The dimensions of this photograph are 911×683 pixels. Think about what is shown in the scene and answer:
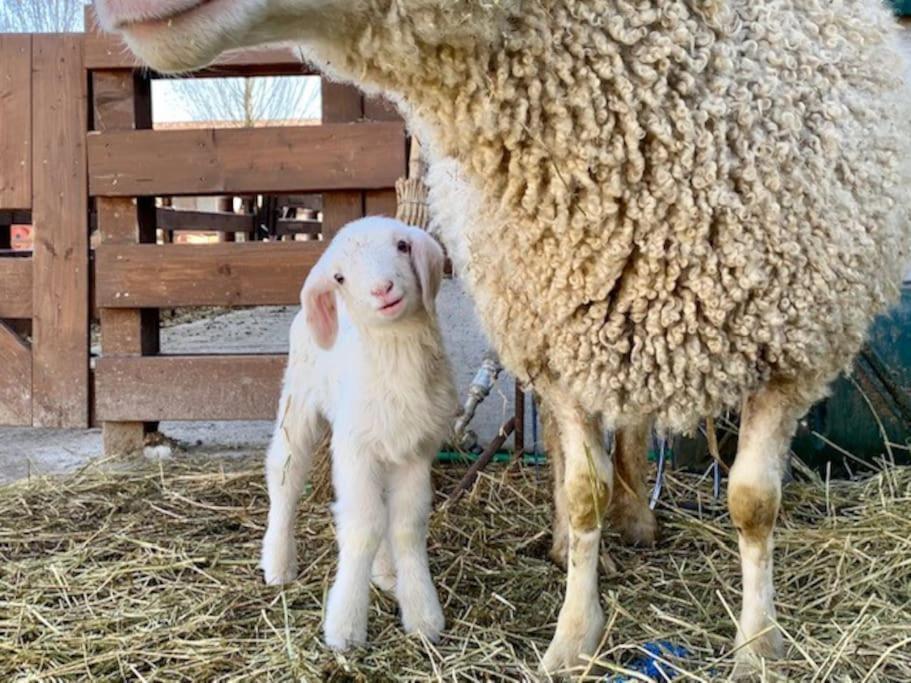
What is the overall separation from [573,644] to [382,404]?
0.77 metres

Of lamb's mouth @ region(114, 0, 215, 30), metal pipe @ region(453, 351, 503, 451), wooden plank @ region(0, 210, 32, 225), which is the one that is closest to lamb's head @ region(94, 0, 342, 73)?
lamb's mouth @ region(114, 0, 215, 30)

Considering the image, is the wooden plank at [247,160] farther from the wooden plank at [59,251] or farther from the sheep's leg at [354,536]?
the sheep's leg at [354,536]

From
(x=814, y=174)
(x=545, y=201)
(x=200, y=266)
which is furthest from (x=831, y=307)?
(x=200, y=266)

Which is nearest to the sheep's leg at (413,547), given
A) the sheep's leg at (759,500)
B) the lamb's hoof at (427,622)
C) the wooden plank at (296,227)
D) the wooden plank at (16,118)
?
the lamb's hoof at (427,622)

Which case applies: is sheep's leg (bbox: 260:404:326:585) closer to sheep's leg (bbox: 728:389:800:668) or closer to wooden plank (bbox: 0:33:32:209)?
sheep's leg (bbox: 728:389:800:668)

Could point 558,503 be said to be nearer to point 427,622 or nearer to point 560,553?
point 560,553

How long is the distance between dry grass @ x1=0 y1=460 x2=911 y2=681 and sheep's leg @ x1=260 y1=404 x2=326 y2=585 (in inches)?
3.6

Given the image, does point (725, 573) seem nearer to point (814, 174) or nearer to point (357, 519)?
point (357, 519)

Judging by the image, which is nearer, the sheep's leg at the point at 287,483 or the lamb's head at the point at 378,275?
the lamb's head at the point at 378,275

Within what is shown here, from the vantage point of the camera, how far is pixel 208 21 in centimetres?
150

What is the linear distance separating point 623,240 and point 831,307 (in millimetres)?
507

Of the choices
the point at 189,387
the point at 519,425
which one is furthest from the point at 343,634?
the point at 189,387

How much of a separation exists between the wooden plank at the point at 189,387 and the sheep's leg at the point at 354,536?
1904 mm

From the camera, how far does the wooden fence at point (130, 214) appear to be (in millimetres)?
4309
